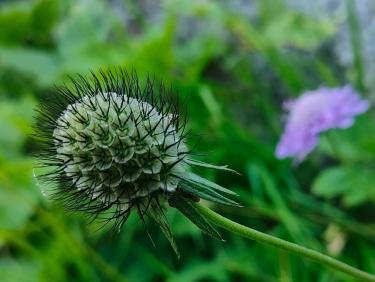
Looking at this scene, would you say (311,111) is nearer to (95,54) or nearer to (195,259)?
(195,259)

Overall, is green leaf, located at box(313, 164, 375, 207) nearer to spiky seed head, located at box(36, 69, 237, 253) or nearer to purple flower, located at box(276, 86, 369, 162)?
purple flower, located at box(276, 86, 369, 162)

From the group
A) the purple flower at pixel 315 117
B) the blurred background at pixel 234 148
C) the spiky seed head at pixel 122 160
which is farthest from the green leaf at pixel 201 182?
the blurred background at pixel 234 148

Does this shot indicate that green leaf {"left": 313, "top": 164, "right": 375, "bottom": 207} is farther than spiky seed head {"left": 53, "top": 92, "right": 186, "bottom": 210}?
Yes

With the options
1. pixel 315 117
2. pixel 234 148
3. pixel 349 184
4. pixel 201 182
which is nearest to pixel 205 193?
pixel 201 182

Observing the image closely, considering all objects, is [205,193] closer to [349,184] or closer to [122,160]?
[122,160]

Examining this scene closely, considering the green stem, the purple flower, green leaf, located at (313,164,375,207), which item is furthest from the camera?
green leaf, located at (313,164,375,207)

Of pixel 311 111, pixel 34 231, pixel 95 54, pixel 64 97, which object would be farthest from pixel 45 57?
pixel 64 97

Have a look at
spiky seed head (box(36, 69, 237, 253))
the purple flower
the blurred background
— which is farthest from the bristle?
the blurred background
